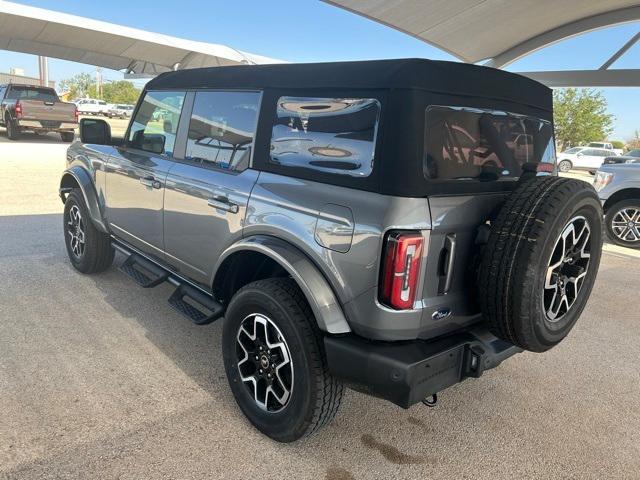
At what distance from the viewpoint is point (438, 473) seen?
7.70 ft

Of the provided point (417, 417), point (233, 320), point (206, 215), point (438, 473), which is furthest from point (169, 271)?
point (438, 473)

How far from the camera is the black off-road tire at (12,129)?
17.0 m

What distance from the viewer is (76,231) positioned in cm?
466

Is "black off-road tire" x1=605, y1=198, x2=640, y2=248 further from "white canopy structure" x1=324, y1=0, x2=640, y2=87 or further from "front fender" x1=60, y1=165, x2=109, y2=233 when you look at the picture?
"front fender" x1=60, y1=165, x2=109, y2=233

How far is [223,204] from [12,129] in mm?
18327

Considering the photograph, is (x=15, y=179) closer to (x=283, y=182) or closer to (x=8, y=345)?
(x=8, y=345)

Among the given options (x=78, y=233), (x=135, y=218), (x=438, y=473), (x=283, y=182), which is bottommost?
(x=438, y=473)

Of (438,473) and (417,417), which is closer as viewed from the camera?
(438,473)

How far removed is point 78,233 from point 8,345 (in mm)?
1570

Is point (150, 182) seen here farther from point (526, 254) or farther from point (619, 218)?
point (619, 218)

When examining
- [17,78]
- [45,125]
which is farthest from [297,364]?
[17,78]

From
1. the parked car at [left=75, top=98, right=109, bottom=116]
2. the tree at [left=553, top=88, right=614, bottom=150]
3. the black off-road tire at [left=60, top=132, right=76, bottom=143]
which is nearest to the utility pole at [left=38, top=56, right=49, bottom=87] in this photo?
the parked car at [left=75, top=98, right=109, bottom=116]

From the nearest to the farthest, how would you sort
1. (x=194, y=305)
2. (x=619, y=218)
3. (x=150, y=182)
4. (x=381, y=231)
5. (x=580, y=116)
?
(x=381, y=231), (x=194, y=305), (x=150, y=182), (x=619, y=218), (x=580, y=116)

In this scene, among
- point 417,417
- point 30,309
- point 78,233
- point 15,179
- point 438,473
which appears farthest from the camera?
point 15,179
